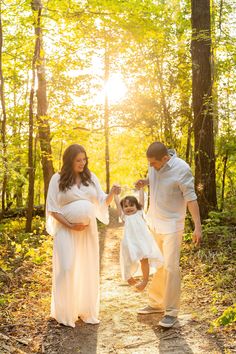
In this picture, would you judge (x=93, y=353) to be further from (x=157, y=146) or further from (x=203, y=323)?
(x=157, y=146)

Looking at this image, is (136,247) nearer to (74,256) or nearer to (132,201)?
(132,201)

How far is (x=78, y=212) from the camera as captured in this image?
229 inches

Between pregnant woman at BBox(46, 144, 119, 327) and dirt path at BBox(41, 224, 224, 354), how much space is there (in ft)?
0.82

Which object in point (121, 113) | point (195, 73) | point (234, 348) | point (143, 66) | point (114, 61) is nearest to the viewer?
point (234, 348)

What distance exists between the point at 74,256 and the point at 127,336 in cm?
122

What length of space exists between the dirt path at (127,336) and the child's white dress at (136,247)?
655mm

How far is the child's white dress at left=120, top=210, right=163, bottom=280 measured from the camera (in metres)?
5.68

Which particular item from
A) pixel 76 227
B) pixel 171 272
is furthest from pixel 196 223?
pixel 76 227

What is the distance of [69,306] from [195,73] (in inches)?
270

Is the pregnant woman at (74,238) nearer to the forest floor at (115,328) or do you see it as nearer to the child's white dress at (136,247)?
the forest floor at (115,328)

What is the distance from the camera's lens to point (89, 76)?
19.2 metres

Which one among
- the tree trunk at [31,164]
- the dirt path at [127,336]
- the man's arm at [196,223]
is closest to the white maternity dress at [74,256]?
the dirt path at [127,336]

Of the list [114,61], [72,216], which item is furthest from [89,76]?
[72,216]

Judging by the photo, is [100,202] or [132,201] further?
[100,202]
